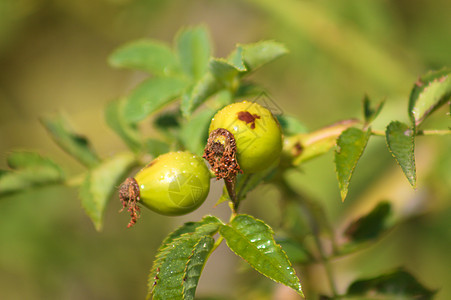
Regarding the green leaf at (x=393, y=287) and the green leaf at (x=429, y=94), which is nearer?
the green leaf at (x=429, y=94)

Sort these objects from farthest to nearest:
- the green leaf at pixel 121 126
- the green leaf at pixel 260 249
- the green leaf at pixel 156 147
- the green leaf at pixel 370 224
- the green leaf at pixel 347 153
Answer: the green leaf at pixel 121 126, the green leaf at pixel 370 224, the green leaf at pixel 156 147, the green leaf at pixel 347 153, the green leaf at pixel 260 249

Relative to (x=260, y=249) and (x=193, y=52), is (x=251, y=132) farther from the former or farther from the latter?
(x=193, y=52)

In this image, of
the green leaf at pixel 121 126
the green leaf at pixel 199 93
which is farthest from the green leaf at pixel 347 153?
the green leaf at pixel 121 126

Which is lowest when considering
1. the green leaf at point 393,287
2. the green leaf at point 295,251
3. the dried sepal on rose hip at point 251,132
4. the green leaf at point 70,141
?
the green leaf at point 393,287

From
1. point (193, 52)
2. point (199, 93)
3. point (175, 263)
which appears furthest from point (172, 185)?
point (193, 52)

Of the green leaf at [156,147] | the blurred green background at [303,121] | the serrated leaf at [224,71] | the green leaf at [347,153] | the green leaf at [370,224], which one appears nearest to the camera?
the green leaf at [347,153]

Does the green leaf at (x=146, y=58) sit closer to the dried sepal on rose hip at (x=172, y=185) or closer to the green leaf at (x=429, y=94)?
the dried sepal on rose hip at (x=172, y=185)
